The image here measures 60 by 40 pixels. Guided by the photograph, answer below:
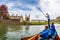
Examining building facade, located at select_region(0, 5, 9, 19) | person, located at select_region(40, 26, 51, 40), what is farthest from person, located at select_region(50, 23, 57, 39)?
building facade, located at select_region(0, 5, 9, 19)

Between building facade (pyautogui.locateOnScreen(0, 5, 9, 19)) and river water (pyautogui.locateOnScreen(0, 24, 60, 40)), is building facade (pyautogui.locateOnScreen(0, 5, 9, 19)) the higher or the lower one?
the higher one

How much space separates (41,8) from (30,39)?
88 centimetres

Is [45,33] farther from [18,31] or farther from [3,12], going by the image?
[3,12]

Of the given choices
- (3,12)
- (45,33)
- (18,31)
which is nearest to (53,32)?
(45,33)

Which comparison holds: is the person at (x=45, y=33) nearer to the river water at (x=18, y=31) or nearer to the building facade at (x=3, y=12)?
the river water at (x=18, y=31)

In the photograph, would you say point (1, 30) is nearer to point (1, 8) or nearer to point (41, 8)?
point (1, 8)

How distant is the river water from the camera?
6324mm

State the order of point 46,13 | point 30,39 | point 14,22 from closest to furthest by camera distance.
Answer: point 30,39, point 46,13, point 14,22

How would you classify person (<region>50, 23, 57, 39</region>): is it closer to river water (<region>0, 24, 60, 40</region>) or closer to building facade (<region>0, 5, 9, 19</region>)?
river water (<region>0, 24, 60, 40</region>)

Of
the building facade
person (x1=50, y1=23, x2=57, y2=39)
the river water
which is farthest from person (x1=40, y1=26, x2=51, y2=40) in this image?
the building facade

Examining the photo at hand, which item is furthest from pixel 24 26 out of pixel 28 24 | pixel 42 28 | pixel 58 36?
pixel 58 36

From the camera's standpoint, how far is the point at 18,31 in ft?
21.7

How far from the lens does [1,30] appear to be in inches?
272

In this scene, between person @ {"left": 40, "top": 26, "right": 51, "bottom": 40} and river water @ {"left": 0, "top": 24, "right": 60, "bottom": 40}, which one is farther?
river water @ {"left": 0, "top": 24, "right": 60, "bottom": 40}
